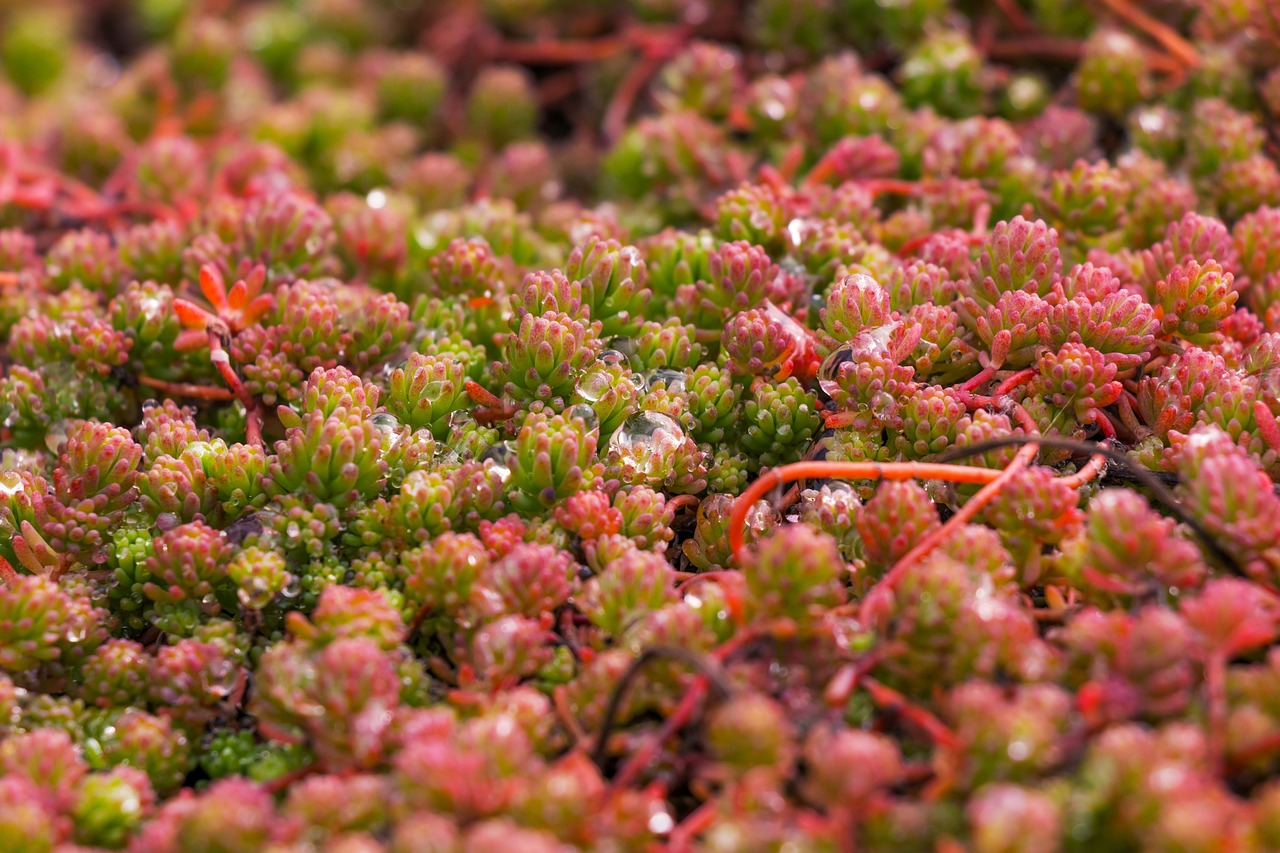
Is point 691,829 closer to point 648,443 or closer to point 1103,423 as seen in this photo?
point 648,443

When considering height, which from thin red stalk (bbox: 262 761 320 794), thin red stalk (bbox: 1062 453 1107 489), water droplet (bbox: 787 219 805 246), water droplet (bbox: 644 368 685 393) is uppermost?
water droplet (bbox: 787 219 805 246)

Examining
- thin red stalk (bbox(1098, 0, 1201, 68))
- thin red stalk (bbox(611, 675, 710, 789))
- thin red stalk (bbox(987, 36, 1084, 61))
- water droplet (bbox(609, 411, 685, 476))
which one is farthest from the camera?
thin red stalk (bbox(987, 36, 1084, 61))

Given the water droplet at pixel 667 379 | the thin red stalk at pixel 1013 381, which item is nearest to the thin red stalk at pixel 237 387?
the water droplet at pixel 667 379

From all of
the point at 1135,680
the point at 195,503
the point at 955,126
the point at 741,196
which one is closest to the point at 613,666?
the point at 1135,680

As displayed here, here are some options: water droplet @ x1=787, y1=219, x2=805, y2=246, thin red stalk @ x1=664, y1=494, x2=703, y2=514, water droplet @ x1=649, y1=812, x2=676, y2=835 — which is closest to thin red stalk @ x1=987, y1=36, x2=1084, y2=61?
water droplet @ x1=787, y1=219, x2=805, y2=246

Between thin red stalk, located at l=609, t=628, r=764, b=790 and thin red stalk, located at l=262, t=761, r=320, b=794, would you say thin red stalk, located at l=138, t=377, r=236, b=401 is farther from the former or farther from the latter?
thin red stalk, located at l=609, t=628, r=764, b=790

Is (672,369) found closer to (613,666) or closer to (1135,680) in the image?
(613,666)

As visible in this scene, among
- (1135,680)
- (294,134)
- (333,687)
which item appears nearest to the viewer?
(1135,680)

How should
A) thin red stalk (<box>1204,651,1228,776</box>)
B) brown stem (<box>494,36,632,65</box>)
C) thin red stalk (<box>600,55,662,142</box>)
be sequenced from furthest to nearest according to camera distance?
brown stem (<box>494,36,632,65</box>)
thin red stalk (<box>600,55,662,142</box>)
thin red stalk (<box>1204,651,1228,776</box>)
